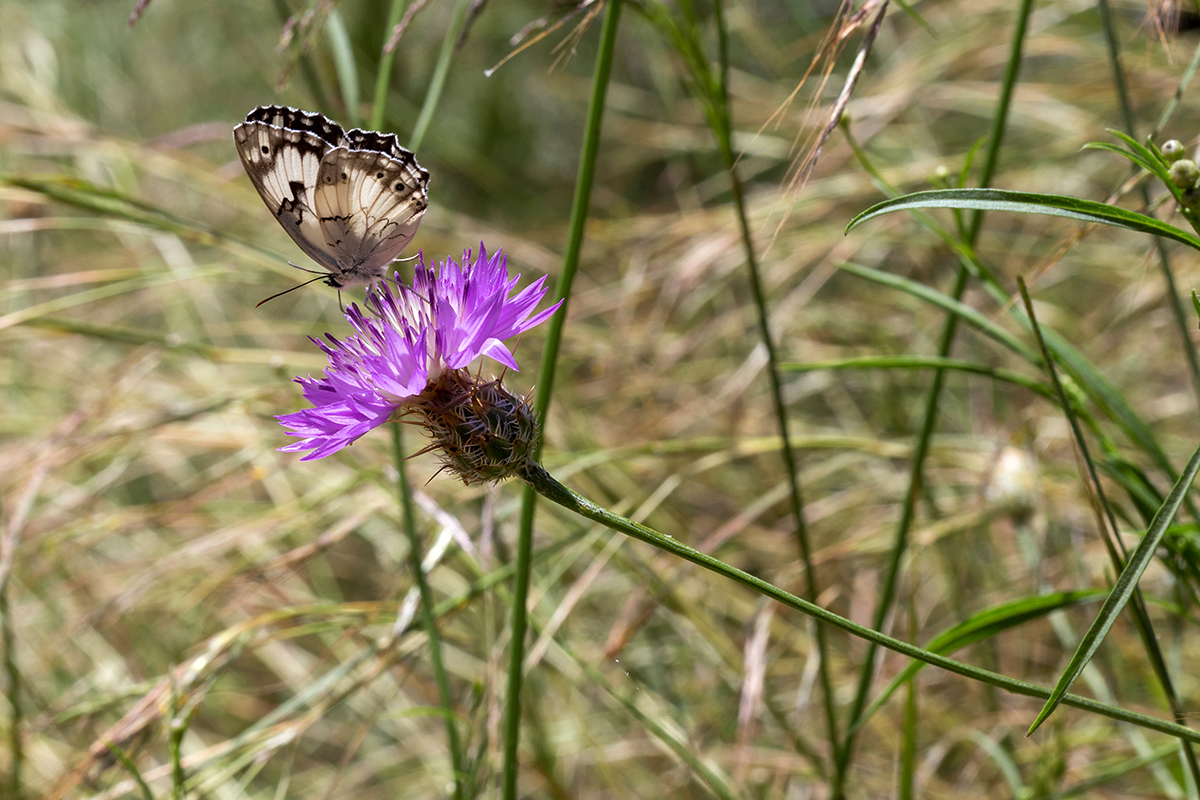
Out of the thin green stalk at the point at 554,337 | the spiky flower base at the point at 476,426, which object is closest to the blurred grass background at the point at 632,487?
the thin green stalk at the point at 554,337

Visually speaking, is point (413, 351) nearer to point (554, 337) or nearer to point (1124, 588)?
point (554, 337)

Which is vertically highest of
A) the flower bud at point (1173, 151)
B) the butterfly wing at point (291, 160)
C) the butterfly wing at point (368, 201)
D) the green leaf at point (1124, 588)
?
the butterfly wing at point (291, 160)

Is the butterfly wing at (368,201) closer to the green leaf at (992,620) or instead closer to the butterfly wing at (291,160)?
the butterfly wing at (291,160)

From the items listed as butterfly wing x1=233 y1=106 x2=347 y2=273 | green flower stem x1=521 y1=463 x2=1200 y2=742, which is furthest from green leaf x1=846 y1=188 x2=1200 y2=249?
butterfly wing x1=233 y1=106 x2=347 y2=273

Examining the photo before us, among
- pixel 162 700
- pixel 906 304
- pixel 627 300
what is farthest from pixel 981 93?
pixel 162 700

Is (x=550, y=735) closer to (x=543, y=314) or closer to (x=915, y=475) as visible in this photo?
(x=915, y=475)

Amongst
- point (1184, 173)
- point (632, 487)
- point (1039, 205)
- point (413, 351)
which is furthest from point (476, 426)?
point (632, 487)

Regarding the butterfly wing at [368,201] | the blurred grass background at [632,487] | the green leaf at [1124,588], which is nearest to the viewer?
the green leaf at [1124,588]
